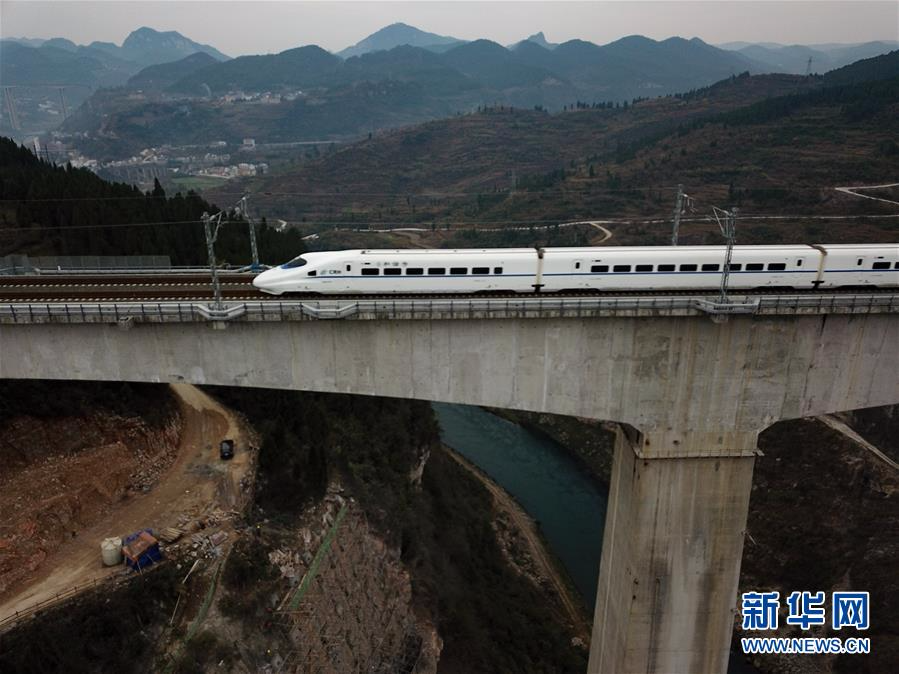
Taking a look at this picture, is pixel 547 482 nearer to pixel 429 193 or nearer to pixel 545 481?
pixel 545 481

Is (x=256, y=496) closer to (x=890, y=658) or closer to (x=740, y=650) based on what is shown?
(x=740, y=650)

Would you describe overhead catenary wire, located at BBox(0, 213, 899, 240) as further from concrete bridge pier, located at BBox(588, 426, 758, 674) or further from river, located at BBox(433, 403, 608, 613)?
concrete bridge pier, located at BBox(588, 426, 758, 674)

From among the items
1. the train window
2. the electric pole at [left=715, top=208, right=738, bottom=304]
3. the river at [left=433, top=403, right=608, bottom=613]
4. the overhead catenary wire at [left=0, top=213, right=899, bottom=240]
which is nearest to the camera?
the electric pole at [left=715, top=208, right=738, bottom=304]

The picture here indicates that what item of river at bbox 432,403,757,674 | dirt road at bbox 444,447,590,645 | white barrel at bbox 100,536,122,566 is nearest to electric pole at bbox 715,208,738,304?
white barrel at bbox 100,536,122,566

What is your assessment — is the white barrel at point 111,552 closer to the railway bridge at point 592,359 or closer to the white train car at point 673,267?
the railway bridge at point 592,359

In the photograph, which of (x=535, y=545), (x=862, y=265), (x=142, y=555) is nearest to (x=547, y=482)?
(x=535, y=545)

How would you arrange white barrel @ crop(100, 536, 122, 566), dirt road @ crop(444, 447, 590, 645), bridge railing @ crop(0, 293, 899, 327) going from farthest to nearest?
dirt road @ crop(444, 447, 590, 645) < white barrel @ crop(100, 536, 122, 566) < bridge railing @ crop(0, 293, 899, 327)

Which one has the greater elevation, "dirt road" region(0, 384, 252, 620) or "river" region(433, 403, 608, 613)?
"dirt road" region(0, 384, 252, 620)
